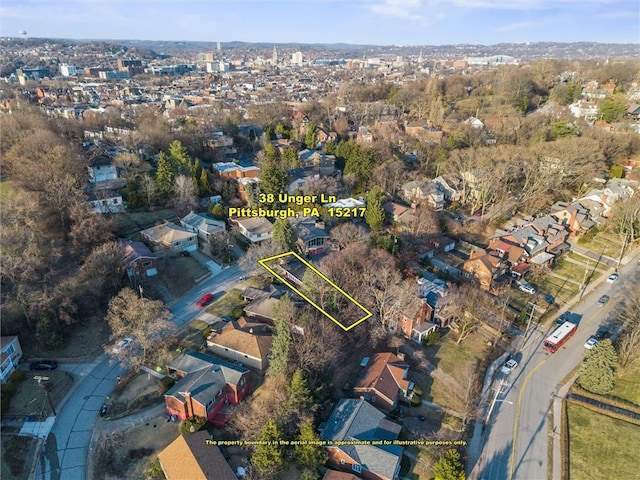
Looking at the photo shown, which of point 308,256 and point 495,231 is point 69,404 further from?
point 495,231

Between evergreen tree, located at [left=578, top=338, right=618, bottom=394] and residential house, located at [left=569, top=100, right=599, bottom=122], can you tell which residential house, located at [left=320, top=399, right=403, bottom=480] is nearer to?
evergreen tree, located at [left=578, top=338, right=618, bottom=394]

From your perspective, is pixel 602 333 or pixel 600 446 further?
pixel 602 333

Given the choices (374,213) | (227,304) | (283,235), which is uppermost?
(374,213)

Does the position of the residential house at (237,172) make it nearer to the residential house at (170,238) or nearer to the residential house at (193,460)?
the residential house at (170,238)

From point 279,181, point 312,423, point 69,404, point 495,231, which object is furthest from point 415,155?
point 69,404

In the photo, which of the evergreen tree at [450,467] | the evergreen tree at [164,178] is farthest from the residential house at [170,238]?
the evergreen tree at [450,467]

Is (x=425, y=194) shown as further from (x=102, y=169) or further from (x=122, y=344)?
(x=102, y=169)

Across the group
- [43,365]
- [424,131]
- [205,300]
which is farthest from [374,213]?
[424,131]
